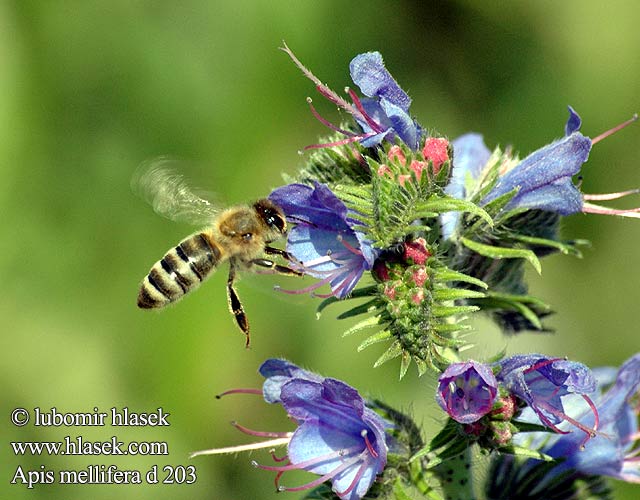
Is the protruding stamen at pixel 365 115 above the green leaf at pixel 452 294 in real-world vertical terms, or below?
above

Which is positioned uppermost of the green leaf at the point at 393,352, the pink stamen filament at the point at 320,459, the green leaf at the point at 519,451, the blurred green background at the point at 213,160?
the blurred green background at the point at 213,160

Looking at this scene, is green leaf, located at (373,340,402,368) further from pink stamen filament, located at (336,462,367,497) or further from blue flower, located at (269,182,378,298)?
pink stamen filament, located at (336,462,367,497)

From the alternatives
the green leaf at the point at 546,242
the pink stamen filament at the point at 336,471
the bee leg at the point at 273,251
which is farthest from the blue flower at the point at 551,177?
the pink stamen filament at the point at 336,471

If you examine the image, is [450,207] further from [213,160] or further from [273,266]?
[213,160]

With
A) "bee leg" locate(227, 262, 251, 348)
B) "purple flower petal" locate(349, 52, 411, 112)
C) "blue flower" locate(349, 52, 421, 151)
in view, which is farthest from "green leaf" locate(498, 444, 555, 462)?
"bee leg" locate(227, 262, 251, 348)

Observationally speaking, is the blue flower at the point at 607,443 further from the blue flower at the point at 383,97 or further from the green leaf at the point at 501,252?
the blue flower at the point at 383,97

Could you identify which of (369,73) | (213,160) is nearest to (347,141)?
(369,73)
